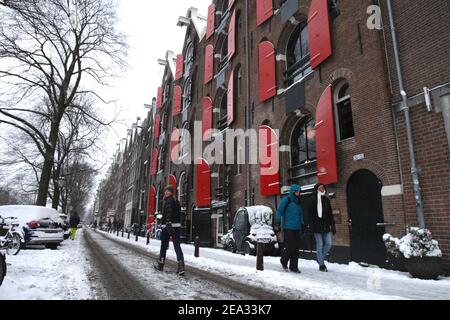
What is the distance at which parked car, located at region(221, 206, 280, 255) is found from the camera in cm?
1119

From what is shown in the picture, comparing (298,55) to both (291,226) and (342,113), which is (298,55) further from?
(291,226)

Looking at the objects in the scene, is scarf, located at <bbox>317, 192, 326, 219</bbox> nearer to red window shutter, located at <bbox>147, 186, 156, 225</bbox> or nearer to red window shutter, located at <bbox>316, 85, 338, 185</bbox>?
red window shutter, located at <bbox>316, 85, 338, 185</bbox>

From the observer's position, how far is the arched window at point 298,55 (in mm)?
13156

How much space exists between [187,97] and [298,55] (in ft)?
49.9

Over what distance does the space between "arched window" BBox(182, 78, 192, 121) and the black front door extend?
63.3 ft

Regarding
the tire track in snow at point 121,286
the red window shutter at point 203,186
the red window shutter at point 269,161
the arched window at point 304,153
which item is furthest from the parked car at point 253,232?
the red window shutter at point 203,186

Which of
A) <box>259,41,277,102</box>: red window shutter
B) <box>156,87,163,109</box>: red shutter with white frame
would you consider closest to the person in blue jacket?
<box>259,41,277,102</box>: red window shutter

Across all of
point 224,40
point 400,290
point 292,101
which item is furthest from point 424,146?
point 224,40

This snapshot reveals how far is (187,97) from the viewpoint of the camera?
90.9 feet

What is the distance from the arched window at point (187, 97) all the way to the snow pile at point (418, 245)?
71.9 feet

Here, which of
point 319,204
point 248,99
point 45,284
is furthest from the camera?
point 248,99

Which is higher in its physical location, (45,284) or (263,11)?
(263,11)

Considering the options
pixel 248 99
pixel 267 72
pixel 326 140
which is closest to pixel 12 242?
pixel 326 140

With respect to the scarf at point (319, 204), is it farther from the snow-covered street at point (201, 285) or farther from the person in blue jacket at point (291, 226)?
the snow-covered street at point (201, 285)
